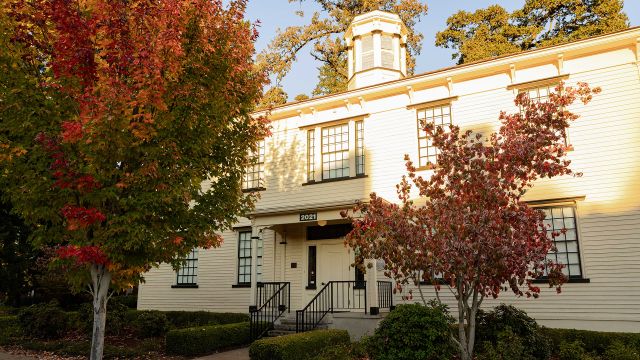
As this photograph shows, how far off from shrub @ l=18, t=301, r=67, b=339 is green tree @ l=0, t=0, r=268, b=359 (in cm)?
859

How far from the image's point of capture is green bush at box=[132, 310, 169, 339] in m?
15.5

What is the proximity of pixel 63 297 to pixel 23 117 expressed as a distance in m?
13.6

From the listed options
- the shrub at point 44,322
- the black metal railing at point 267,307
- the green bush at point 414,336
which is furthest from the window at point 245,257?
the green bush at point 414,336

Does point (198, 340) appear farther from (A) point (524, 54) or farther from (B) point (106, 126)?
(A) point (524, 54)

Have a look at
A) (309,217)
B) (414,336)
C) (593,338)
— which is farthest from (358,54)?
(593,338)

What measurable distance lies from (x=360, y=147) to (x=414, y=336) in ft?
26.1

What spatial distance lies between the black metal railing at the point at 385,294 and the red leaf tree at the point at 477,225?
209 inches

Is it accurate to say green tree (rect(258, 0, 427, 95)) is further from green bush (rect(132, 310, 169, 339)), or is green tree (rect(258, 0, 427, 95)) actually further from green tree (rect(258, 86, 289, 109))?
green bush (rect(132, 310, 169, 339))

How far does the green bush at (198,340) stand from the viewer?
40.9 ft

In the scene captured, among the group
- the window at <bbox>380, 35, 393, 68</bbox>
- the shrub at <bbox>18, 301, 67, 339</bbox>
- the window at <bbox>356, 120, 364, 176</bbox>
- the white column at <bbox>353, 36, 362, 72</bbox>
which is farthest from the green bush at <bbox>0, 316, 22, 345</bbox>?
the window at <bbox>380, 35, 393, 68</bbox>

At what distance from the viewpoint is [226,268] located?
59.3 ft

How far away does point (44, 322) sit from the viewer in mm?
15000

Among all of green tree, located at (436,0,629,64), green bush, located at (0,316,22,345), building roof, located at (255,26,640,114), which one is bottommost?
green bush, located at (0,316,22,345)

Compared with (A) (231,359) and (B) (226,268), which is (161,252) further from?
(B) (226,268)
